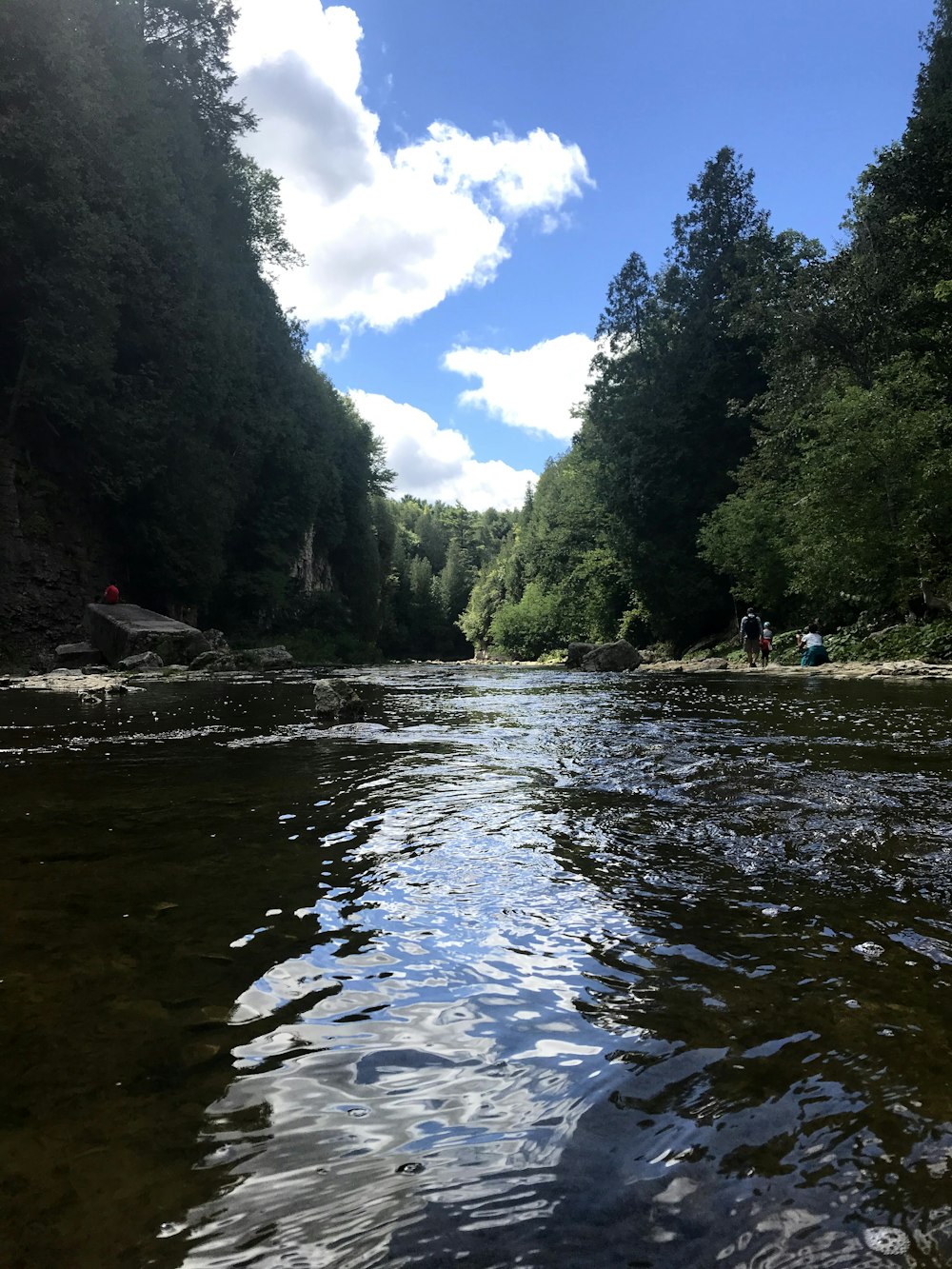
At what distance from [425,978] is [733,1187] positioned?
99cm

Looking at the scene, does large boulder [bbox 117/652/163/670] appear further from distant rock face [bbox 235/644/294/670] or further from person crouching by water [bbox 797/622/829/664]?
person crouching by water [bbox 797/622/829/664]

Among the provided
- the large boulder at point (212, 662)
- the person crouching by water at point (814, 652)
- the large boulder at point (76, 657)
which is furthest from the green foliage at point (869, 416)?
the large boulder at point (76, 657)

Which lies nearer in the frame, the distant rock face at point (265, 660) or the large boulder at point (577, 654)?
the distant rock face at point (265, 660)

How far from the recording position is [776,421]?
1123 inches

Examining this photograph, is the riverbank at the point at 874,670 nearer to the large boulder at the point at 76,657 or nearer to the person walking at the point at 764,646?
the person walking at the point at 764,646

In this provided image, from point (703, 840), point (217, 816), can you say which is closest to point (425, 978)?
point (703, 840)

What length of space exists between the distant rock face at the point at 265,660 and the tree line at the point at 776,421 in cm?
1614

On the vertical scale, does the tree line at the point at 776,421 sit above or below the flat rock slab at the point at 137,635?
above

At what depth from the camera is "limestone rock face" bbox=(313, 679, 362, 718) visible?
875cm

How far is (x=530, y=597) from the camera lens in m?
60.2

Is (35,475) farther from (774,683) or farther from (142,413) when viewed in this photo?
(774,683)

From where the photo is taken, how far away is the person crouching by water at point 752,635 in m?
22.8

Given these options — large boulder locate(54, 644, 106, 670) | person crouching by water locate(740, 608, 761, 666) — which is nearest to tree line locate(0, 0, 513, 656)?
large boulder locate(54, 644, 106, 670)

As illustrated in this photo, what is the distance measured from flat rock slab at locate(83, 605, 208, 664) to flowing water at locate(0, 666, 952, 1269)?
15.6 metres
